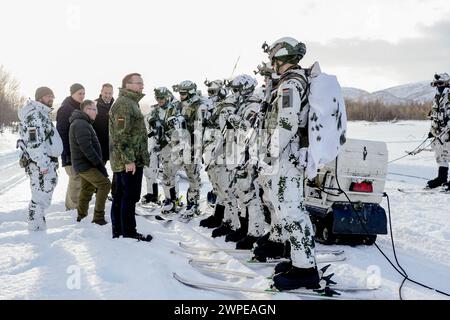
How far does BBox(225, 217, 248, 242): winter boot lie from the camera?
634 centimetres

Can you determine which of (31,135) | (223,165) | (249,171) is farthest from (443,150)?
(31,135)

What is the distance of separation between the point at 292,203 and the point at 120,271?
5.99 feet

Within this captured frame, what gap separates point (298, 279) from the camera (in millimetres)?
4020

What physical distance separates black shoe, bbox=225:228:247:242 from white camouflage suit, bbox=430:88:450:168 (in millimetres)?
7077

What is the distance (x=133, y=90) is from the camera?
5.71 metres

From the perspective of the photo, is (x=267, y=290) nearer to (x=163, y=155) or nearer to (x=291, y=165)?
(x=291, y=165)

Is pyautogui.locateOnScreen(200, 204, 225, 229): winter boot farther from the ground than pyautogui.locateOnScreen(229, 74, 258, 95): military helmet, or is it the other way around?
pyautogui.locateOnScreen(229, 74, 258, 95): military helmet

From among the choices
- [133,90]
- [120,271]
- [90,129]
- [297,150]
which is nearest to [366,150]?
[297,150]

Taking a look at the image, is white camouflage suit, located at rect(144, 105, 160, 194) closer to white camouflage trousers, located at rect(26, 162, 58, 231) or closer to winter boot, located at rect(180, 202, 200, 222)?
winter boot, located at rect(180, 202, 200, 222)

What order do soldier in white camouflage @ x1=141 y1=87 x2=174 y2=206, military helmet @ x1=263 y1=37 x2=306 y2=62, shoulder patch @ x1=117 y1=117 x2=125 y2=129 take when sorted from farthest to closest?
soldier in white camouflage @ x1=141 y1=87 x2=174 y2=206 → shoulder patch @ x1=117 y1=117 x2=125 y2=129 → military helmet @ x1=263 y1=37 x2=306 y2=62

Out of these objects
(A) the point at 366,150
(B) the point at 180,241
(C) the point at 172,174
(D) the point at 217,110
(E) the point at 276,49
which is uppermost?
(E) the point at 276,49

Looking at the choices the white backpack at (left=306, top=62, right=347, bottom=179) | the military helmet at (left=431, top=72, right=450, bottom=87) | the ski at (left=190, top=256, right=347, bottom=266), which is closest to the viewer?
the white backpack at (left=306, top=62, right=347, bottom=179)

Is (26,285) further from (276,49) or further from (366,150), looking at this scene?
(366,150)

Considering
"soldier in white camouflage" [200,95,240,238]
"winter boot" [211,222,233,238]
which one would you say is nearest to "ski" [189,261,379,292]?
"winter boot" [211,222,233,238]
